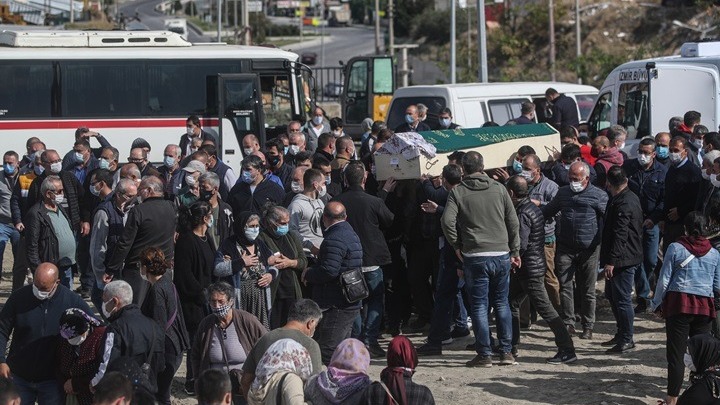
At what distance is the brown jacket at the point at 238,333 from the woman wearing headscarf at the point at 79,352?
75 cm

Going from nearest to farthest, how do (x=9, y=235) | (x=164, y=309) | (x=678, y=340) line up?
(x=164, y=309), (x=678, y=340), (x=9, y=235)

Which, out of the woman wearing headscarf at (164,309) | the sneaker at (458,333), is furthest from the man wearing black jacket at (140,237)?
the sneaker at (458,333)

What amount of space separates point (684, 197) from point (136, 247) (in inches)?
229

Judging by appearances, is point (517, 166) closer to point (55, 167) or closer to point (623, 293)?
point (623, 293)

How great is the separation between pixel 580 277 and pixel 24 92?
14.2 metres

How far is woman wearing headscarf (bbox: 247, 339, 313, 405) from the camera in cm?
718

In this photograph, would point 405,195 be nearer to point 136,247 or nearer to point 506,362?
point 506,362

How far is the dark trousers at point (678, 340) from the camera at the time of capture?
9.77 m

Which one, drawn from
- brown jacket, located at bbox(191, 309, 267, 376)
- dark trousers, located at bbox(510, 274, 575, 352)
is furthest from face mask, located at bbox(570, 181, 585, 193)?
brown jacket, located at bbox(191, 309, 267, 376)

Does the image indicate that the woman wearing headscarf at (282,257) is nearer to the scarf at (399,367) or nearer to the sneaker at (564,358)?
the sneaker at (564,358)

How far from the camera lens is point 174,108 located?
2375 cm

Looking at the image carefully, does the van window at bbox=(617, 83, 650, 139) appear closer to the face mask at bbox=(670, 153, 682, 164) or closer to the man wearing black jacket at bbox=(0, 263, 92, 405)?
the face mask at bbox=(670, 153, 682, 164)

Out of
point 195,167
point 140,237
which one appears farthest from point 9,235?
point 140,237

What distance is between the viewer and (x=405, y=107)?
21844mm
